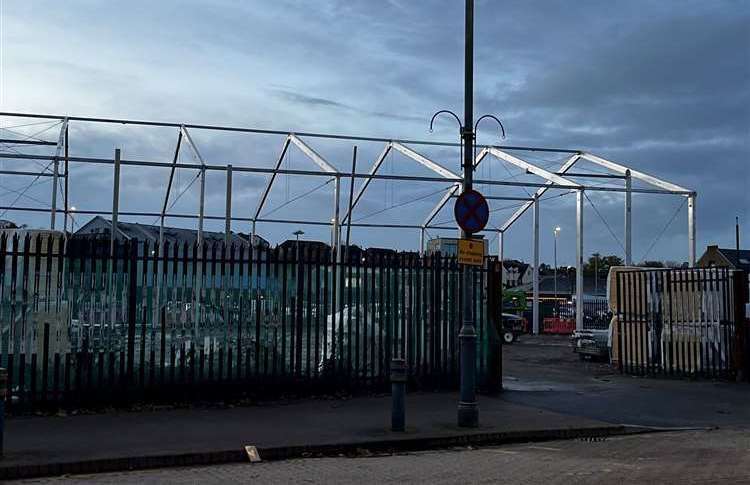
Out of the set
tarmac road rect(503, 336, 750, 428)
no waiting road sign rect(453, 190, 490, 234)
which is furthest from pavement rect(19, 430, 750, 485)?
no waiting road sign rect(453, 190, 490, 234)

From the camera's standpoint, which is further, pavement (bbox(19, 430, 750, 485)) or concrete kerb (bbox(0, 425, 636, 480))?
concrete kerb (bbox(0, 425, 636, 480))

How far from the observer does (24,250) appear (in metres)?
12.7

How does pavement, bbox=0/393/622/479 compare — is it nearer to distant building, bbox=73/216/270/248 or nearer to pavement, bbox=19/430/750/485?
pavement, bbox=19/430/750/485

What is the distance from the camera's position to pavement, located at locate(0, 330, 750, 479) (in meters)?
10.1

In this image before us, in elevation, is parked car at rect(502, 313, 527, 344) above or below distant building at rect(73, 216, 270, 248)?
below

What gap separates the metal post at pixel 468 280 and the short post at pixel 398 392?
971 mm

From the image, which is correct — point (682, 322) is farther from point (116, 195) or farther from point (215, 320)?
point (116, 195)

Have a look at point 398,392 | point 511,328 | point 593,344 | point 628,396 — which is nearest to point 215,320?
point 398,392

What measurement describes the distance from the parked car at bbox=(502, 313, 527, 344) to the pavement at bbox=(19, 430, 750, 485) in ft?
83.3

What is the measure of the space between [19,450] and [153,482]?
92.6 inches

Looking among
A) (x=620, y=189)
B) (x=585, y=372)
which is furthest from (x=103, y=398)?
(x=620, y=189)

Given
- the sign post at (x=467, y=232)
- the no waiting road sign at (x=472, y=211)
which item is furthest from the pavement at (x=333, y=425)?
the no waiting road sign at (x=472, y=211)

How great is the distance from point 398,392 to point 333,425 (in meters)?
1.32

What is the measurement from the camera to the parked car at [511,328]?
1458 inches
